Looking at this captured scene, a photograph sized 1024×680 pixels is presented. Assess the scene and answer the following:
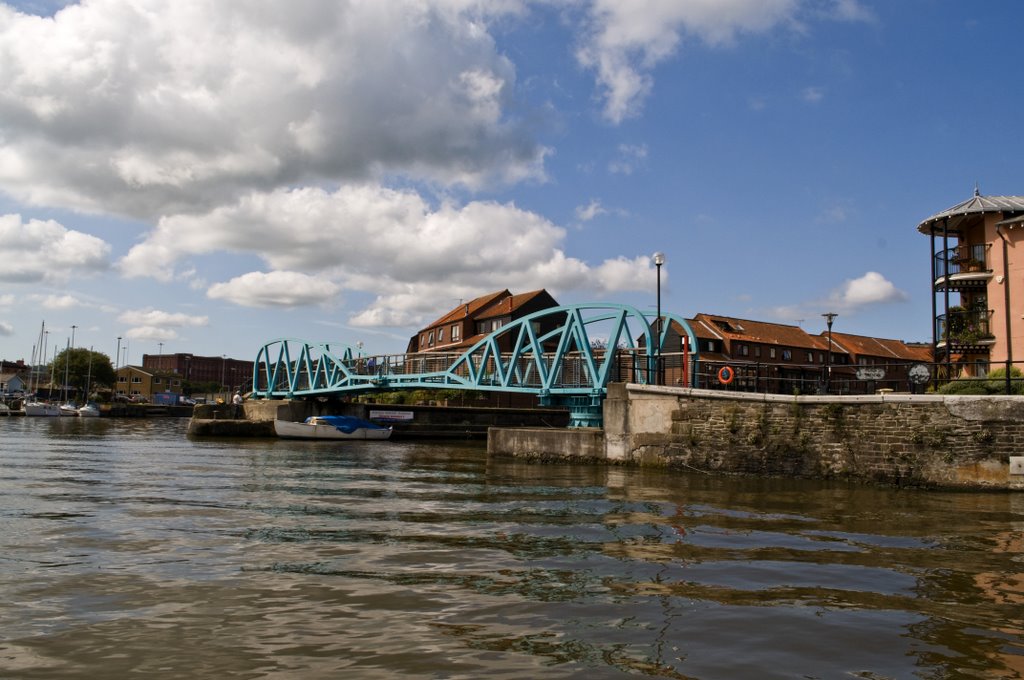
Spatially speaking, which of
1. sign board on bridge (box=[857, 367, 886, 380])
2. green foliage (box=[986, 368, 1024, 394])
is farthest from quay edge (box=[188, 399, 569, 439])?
green foliage (box=[986, 368, 1024, 394])

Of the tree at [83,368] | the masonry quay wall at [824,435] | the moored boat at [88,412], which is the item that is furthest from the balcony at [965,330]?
the tree at [83,368]

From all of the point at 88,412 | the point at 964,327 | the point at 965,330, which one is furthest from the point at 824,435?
the point at 88,412

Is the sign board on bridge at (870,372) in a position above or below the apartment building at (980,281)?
below

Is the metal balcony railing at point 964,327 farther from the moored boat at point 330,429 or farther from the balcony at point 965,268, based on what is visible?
the moored boat at point 330,429

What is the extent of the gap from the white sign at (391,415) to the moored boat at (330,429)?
4.54m

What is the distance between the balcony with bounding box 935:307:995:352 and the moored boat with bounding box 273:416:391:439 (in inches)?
1333

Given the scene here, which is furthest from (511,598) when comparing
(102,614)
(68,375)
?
(68,375)

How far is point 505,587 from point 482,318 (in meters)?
63.0

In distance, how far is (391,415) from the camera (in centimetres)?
5475

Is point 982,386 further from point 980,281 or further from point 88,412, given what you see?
point 88,412

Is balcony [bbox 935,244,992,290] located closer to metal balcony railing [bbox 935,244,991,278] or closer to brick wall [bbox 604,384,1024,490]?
metal balcony railing [bbox 935,244,991,278]

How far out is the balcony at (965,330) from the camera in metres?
27.2

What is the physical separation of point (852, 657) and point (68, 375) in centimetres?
A: 11635

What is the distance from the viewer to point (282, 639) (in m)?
5.56
